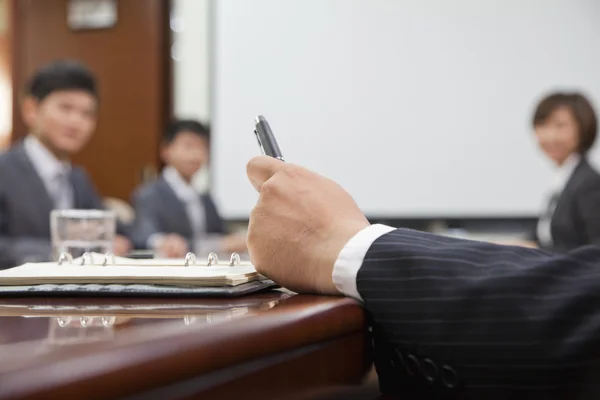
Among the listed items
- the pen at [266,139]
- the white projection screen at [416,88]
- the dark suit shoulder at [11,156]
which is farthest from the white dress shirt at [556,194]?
→ the pen at [266,139]

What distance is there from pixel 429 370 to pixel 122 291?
214 millimetres

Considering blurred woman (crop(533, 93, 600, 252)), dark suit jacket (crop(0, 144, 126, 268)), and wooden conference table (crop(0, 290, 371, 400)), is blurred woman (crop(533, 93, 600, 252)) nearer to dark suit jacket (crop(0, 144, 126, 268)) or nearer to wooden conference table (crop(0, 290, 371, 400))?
dark suit jacket (crop(0, 144, 126, 268))

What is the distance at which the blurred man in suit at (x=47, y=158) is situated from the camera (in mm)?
2004

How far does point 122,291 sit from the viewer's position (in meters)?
0.51

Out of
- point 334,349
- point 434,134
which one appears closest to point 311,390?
point 334,349

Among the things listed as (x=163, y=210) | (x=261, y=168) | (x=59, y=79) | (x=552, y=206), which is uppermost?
(x=59, y=79)

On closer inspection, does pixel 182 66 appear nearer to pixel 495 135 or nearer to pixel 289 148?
pixel 289 148

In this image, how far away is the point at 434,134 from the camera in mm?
3570

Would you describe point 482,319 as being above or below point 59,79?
below

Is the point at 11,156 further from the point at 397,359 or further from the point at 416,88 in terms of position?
the point at 416,88

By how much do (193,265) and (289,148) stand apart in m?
3.06

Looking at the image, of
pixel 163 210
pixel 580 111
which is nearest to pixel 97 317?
pixel 580 111

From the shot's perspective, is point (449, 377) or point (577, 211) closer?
point (449, 377)

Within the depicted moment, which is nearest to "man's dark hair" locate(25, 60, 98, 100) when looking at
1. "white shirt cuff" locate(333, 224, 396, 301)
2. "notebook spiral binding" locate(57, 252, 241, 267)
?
"notebook spiral binding" locate(57, 252, 241, 267)
